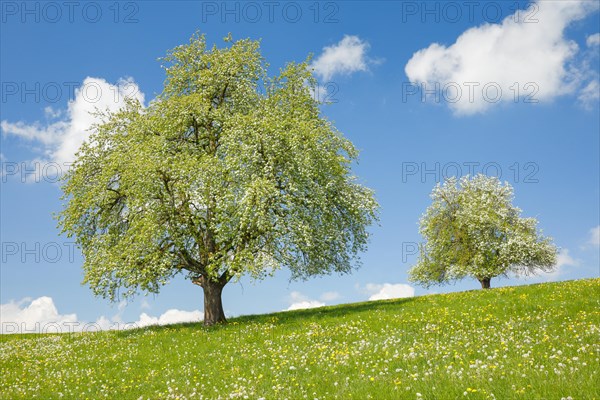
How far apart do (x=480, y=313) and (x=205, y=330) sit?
14.2 metres

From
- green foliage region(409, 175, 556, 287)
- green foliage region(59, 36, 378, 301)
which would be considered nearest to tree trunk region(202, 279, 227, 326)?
green foliage region(59, 36, 378, 301)

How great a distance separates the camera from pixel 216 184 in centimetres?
2686

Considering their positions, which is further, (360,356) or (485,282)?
(485,282)

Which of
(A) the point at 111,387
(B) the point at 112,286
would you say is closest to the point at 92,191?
(B) the point at 112,286

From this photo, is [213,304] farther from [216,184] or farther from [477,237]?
[477,237]

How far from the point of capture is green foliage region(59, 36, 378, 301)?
26938mm

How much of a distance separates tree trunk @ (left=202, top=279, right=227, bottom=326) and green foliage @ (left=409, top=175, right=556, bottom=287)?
25.7 m

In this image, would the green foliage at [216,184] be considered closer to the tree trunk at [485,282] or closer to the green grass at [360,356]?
the green grass at [360,356]

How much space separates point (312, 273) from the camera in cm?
3012

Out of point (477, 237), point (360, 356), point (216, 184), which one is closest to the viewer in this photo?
point (360, 356)

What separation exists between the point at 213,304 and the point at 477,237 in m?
28.0

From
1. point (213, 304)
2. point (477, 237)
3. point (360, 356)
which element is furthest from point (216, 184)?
point (477, 237)

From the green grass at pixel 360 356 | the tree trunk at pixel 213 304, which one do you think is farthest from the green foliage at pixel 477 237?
the tree trunk at pixel 213 304

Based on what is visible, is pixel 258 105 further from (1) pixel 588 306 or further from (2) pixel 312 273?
(1) pixel 588 306
